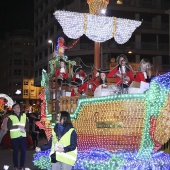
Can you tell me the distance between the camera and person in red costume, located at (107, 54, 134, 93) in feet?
32.7

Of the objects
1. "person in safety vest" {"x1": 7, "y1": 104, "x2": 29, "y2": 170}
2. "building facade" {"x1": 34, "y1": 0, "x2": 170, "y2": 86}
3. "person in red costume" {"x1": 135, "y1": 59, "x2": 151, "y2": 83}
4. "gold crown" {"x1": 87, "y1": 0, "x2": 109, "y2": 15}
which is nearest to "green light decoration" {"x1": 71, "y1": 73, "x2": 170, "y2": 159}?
"person in red costume" {"x1": 135, "y1": 59, "x2": 151, "y2": 83}

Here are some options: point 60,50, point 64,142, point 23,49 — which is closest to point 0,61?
point 23,49

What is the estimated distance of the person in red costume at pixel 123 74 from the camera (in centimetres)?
998

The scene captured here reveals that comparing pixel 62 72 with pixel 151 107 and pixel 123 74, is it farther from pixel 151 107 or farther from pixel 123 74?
pixel 151 107

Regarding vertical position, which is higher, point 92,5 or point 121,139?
point 92,5

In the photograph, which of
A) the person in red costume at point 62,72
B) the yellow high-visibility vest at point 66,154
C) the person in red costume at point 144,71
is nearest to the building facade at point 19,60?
the person in red costume at point 62,72

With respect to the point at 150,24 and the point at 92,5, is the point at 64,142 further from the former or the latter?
the point at 150,24

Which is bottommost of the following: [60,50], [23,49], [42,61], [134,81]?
[134,81]

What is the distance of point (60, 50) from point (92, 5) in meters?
1.98

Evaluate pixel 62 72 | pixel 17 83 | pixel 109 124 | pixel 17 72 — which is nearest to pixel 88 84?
pixel 62 72

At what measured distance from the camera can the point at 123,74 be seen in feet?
33.4

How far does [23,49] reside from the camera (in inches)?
3962

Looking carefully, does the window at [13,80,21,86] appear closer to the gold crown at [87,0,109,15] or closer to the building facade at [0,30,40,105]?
the building facade at [0,30,40,105]

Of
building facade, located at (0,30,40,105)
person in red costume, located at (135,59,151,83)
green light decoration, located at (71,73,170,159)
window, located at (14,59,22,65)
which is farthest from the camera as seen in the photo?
window, located at (14,59,22,65)
